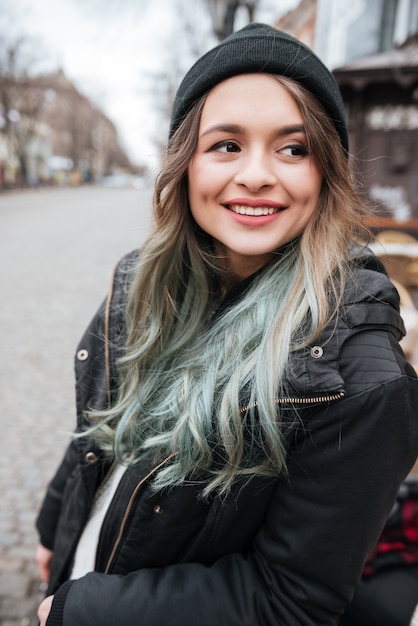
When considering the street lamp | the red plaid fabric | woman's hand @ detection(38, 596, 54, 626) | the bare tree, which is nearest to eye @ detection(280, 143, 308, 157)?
the red plaid fabric

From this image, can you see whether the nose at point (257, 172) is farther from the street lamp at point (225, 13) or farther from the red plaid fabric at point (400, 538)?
the street lamp at point (225, 13)

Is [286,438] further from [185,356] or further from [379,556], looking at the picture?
[379,556]

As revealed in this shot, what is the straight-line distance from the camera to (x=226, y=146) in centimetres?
127

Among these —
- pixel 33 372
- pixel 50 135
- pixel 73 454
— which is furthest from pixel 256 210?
pixel 50 135

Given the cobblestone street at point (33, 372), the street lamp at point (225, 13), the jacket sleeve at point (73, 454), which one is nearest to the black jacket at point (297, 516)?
the jacket sleeve at point (73, 454)

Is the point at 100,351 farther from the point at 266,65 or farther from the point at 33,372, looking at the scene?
the point at 33,372

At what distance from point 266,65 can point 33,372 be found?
4546 millimetres

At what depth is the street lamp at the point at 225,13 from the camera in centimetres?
528

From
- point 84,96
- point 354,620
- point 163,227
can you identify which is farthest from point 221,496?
point 84,96

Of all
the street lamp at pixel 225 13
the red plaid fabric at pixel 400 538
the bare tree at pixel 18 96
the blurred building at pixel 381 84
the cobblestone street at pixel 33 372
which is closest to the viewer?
the red plaid fabric at pixel 400 538

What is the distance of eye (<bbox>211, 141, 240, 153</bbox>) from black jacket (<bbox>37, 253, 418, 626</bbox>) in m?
0.44

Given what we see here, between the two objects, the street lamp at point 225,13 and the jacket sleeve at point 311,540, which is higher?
the street lamp at point 225,13

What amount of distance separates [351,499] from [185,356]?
0.59 metres

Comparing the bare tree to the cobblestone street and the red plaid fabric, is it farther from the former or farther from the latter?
the red plaid fabric
